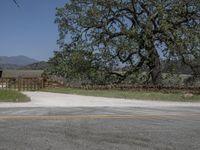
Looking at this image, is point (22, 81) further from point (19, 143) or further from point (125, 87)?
point (19, 143)

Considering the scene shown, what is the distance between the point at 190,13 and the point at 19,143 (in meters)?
28.6

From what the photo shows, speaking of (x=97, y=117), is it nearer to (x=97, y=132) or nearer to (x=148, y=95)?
(x=97, y=132)

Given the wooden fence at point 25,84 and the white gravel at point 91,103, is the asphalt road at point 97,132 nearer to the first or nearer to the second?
the white gravel at point 91,103

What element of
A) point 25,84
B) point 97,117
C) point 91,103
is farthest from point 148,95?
point 97,117

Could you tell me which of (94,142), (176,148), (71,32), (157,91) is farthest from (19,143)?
(71,32)

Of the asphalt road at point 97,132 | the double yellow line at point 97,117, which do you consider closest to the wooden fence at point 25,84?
the double yellow line at point 97,117

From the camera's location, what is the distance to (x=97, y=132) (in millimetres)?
12461

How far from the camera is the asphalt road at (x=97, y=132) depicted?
10594 millimetres

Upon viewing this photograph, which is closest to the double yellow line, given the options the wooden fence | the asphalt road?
the asphalt road

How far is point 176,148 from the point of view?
34.5ft

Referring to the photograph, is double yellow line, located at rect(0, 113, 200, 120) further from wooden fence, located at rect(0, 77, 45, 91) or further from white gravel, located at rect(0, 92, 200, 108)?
wooden fence, located at rect(0, 77, 45, 91)

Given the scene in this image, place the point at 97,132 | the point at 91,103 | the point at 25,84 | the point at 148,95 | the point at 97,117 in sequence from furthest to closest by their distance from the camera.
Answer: the point at 25,84 → the point at 148,95 → the point at 91,103 → the point at 97,117 → the point at 97,132

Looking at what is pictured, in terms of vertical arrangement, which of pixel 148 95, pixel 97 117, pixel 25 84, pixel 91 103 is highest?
pixel 25 84

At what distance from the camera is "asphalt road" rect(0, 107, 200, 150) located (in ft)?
34.8
